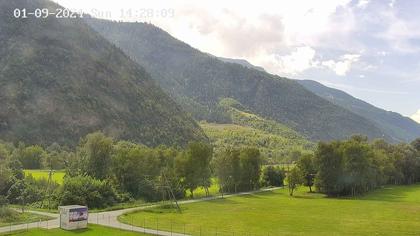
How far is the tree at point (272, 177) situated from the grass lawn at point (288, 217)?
42465mm

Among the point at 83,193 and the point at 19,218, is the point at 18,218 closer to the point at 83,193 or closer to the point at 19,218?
the point at 19,218

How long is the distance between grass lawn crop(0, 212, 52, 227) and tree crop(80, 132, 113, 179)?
2994cm

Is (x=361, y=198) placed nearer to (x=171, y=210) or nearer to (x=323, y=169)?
(x=323, y=169)

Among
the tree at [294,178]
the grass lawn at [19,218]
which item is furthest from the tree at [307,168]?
the grass lawn at [19,218]

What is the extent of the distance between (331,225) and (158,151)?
62351 millimetres

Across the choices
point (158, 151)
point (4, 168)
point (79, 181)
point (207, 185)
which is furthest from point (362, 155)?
point (4, 168)

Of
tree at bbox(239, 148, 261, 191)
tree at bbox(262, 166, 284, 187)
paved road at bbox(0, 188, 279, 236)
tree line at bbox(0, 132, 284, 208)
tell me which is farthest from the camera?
tree at bbox(262, 166, 284, 187)

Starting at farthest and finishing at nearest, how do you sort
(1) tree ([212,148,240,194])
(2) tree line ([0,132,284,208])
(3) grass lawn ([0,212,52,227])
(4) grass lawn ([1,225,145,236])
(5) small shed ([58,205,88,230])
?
1. (1) tree ([212,148,240,194])
2. (2) tree line ([0,132,284,208])
3. (3) grass lawn ([0,212,52,227])
4. (5) small shed ([58,205,88,230])
5. (4) grass lawn ([1,225,145,236])

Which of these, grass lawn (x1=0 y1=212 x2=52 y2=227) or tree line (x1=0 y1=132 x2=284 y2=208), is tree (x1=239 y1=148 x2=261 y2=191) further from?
grass lawn (x1=0 y1=212 x2=52 y2=227)

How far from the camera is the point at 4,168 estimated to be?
314 ft

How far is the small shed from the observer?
68.9 metres

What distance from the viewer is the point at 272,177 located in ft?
534

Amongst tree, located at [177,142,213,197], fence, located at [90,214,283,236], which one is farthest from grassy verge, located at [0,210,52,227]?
tree, located at [177,142,213,197]

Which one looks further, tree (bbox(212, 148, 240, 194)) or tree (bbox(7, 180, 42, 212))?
tree (bbox(212, 148, 240, 194))
